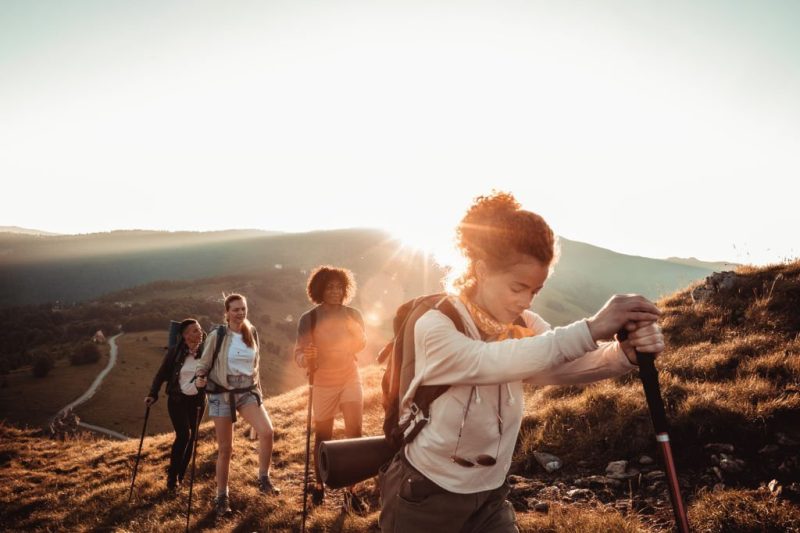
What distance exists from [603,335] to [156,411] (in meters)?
59.0

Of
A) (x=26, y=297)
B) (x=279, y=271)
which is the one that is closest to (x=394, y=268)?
(x=279, y=271)

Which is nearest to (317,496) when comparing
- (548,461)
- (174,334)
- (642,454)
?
(548,461)

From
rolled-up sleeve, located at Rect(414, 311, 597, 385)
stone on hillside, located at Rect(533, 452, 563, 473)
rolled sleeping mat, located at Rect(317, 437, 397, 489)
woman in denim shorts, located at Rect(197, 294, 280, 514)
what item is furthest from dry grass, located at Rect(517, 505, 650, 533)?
woman in denim shorts, located at Rect(197, 294, 280, 514)

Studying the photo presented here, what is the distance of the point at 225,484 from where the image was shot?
22.0ft

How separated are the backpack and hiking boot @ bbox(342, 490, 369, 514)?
4.12m

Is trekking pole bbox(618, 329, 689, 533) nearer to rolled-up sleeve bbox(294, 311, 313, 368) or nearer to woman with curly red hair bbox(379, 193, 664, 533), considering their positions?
woman with curly red hair bbox(379, 193, 664, 533)

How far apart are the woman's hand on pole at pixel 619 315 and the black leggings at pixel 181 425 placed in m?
8.30

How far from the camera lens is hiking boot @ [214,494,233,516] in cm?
656

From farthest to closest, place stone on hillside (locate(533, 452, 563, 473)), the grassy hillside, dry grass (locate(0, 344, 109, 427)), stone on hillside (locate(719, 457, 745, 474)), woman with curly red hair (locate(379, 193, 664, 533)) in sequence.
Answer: dry grass (locate(0, 344, 109, 427)) → stone on hillside (locate(533, 452, 563, 473)) → stone on hillside (locate(719, 457, 745, 474)) → the grassy hillside → woman with curly red hair (locate(379, 193, 664, 533))

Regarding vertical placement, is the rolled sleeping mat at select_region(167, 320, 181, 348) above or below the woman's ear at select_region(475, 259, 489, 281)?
below

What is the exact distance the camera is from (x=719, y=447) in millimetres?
4723

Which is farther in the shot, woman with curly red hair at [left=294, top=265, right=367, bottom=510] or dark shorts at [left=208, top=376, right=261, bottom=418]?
dark shorts at [left=208, top=376, right=261, bottom=418]

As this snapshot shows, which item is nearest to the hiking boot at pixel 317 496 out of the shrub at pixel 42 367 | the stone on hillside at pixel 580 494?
the stone on hillside at pixel 580 494

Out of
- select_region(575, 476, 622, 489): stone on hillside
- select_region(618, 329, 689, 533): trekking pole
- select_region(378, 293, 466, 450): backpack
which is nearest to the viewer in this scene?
select_region(618, 329, 689, 533): trekking pole
